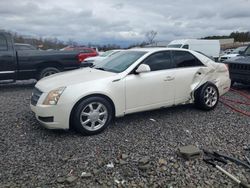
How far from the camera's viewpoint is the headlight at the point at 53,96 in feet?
A: 14.0

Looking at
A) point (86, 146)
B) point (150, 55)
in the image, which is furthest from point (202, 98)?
point (86, 146)

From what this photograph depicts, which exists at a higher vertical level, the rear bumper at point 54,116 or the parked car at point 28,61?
the parked car at point 28,61

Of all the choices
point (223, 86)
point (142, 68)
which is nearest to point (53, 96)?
point (142, 68)

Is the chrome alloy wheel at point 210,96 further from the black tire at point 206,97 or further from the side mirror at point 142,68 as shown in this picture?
the side mirror at point 142,68

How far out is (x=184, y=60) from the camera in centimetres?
576

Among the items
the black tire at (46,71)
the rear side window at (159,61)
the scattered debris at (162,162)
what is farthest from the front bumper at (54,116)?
the black tire at (46,71)

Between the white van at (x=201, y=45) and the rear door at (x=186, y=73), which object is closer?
the rear door at (x=186, y=73)

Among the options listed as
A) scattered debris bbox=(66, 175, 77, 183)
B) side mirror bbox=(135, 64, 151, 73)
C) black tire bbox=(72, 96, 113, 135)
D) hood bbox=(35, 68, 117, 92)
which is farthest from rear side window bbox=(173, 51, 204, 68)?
scattered debris bbox=(66, 175, 77, 183)

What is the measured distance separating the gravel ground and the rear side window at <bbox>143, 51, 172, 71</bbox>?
1065 millimetres

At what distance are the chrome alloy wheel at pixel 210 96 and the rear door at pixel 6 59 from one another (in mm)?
6146

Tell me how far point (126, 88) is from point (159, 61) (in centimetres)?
110

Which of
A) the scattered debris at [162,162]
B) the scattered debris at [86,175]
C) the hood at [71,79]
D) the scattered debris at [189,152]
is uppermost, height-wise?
the hood at [71,79]

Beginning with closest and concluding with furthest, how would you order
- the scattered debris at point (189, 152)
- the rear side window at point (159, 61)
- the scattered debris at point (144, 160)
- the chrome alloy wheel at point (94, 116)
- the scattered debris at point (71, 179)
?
the scattered debris at point (71, 179)
the scattered debris at point (144, 160)
the scattered debris at point (189, 152)
the chrome alloy wheel at point (94, 116)
the rear side window at point (159, 61)

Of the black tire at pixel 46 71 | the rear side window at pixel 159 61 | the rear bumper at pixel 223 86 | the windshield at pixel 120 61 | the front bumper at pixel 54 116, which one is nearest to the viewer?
the front bumper at pixel 54 116
